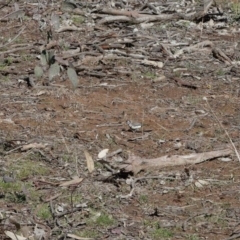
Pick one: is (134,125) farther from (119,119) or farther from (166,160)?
(166,160)

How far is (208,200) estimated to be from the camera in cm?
520

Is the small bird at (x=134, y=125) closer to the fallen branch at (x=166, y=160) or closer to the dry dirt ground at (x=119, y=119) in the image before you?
the dry dirt ground at (x=119, y=119)

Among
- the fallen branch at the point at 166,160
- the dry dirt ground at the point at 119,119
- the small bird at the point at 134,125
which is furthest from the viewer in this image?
the small bird at the point at 134,125

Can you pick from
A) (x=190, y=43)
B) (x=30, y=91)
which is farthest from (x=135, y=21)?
(x=30, y=91)

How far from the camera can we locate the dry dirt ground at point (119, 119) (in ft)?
16.2

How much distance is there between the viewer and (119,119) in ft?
21.5

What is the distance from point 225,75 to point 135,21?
179 cm

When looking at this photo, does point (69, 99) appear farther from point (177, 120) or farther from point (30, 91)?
point (177, 120)

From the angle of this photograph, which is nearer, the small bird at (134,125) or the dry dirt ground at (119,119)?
the dry dirt ground at (119,119)

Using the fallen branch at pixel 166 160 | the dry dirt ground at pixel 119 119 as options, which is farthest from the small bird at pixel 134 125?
the fallen branch at pixel 166 160

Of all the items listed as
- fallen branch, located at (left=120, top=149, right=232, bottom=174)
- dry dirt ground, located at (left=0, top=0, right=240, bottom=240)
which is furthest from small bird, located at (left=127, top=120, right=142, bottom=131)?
fallen branch, located at (left=120, top=149, right=232, bottom=174)

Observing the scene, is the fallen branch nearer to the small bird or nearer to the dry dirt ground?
the dry dirt ground

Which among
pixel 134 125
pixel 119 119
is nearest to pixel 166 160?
pixel 134 125

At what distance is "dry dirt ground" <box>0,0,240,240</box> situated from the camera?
16.2ft
